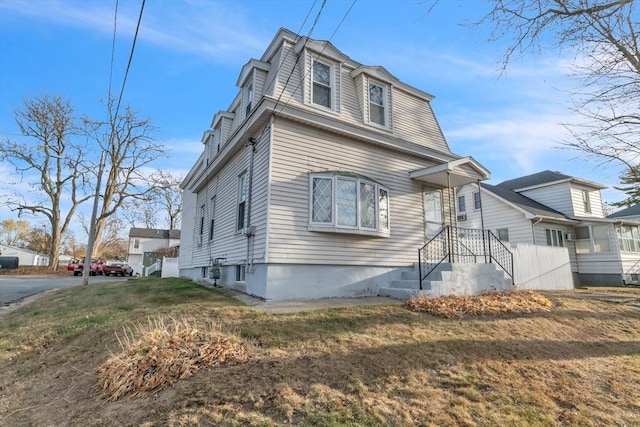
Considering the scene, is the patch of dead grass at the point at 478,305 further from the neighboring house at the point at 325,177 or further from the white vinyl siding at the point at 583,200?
the white vinyl siding at the point at 583,200

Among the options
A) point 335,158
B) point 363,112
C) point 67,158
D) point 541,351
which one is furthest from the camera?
point 67,158

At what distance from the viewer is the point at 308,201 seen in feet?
26.8

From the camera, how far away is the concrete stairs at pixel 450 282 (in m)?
7.95

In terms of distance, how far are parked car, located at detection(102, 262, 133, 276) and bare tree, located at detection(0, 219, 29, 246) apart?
49.4 metres

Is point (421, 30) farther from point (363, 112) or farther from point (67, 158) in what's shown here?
point (67, 158)

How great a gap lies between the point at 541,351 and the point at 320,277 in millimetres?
4478

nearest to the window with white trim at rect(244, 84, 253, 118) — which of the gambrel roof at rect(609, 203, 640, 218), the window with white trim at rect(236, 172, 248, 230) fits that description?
the window with white trim at rect(236, 172, 248, 230)

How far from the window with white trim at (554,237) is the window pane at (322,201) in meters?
15.8

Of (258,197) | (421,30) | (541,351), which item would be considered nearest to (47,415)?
(258,197)

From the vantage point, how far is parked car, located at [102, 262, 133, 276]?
99.9ft

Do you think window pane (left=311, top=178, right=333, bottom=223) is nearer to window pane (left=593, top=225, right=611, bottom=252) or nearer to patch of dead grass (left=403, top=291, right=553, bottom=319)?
patch of dead grass (left=403, top=291, right=553, bottom=319)

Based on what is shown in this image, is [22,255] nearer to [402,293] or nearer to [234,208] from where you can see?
[234,208]

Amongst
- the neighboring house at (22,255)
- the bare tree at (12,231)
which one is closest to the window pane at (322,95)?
the neighboring house at (22,255)

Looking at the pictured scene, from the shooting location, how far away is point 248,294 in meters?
8.33
